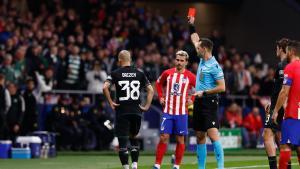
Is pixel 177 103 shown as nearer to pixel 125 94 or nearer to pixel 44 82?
pixel 125 94

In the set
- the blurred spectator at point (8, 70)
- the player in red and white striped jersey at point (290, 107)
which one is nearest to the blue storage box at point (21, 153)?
the blurred spectator at point (8, 70)

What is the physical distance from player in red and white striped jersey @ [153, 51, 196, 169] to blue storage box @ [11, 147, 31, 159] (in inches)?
268

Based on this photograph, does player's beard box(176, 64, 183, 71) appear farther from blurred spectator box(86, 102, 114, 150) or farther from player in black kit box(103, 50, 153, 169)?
blurred spectator box(86, 102, 114, 150)

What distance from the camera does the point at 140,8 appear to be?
37.7 m

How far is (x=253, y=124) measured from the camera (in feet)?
109

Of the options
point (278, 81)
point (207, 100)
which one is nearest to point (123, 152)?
point (207, 100)

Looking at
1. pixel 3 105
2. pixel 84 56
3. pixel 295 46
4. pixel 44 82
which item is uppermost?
pixel 84 56

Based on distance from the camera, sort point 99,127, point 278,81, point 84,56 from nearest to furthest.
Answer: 1. point 278,81
2. point 99,127
3. point 84,56

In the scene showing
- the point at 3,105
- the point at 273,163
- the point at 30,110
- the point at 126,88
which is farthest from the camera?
the point at 30,110

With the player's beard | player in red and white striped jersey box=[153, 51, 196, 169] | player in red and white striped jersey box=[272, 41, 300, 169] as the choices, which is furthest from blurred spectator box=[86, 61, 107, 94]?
player in red and white striped jersey box=[272, 41, 300, 169]

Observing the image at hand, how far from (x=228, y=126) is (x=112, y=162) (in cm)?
979

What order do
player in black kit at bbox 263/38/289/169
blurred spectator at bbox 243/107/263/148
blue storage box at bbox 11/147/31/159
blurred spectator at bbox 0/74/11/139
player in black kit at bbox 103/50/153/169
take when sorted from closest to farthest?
player in black kit at bbox 263/38/289/169 < player in black kit at bbox 103/50/153/169 < blue storage box at bbox 11/147/31/159 < blurred spectator at bbox 0/74/11/139 < blurred spectator at bbox 243/107/263/148

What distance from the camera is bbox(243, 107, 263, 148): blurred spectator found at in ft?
107

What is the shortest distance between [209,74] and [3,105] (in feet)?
34.0
